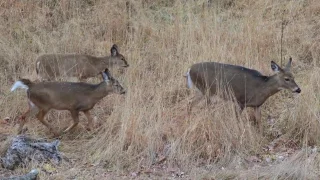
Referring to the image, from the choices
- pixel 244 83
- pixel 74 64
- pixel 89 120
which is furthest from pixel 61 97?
pixel 244 83

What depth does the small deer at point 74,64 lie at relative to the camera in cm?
900

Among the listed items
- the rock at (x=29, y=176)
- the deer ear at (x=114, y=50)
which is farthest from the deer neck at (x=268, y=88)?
the rock at (x=29, y=176)

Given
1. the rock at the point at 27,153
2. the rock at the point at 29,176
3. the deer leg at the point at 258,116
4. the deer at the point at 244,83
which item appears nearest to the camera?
the rock at the point at 29,176

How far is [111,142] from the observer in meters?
6.68

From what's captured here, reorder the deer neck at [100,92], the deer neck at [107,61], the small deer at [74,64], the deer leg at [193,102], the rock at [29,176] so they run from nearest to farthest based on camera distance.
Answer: the rock at [29,176], the deer leg at [193,102], the deer neck at [100,92], the small deer at [74,64], the deer neck at [107,61]

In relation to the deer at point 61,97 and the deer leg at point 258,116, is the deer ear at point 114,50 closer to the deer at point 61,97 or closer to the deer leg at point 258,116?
the deer at point 61,97

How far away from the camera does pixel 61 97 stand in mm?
7516

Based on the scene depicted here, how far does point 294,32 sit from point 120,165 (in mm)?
4840

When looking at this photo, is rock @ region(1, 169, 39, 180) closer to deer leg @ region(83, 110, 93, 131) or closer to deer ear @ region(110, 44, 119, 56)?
deer leg @ region(83, 110, 93, 131)

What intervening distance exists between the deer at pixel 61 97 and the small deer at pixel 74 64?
1.31m

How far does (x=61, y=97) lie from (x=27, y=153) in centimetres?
127

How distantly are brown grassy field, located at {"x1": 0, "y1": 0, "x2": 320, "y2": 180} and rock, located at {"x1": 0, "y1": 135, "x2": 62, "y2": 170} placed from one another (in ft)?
0.34

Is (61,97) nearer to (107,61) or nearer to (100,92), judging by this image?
(100,92)

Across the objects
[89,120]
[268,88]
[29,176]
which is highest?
[268,88]
